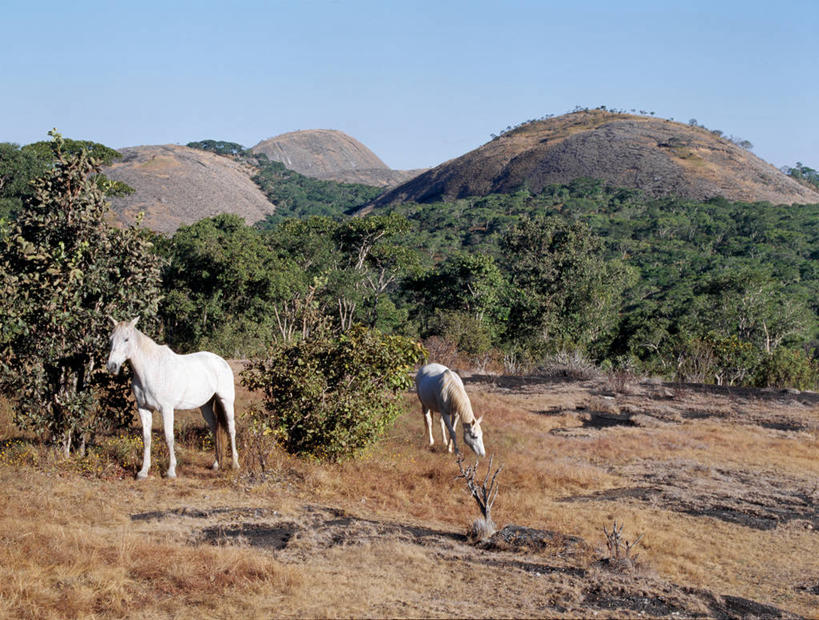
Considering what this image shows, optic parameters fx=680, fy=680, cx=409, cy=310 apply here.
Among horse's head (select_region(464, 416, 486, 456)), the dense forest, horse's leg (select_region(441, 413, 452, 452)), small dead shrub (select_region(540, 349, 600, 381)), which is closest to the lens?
horse's head (select_region(464, 416, 486, 456))

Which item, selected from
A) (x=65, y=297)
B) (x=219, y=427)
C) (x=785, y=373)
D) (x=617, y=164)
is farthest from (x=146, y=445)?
(x=617, y=164)

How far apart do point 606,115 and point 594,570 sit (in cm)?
17529

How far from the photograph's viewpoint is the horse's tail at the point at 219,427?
11.9 meters

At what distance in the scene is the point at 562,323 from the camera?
40781 mm

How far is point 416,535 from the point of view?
9.19 metres

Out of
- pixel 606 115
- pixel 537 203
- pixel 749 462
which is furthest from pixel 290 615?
pixel 606 115

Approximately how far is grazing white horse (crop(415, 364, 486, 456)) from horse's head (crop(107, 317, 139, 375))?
21.4 feet

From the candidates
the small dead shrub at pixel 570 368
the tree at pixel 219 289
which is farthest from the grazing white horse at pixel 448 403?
the tree at pixel 219 289

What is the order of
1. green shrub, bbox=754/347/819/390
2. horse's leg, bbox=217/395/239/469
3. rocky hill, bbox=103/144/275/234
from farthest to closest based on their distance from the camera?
rocky hill, bbox=103/144/275/234
green shrub, bbox=754/347/819/390
horse's leg, bbox=217/395/239/469

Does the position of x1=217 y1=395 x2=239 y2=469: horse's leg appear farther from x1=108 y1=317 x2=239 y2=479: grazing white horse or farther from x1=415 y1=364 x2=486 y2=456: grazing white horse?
x1=415 y1=364 x2=486 y2=456: grazing white horse

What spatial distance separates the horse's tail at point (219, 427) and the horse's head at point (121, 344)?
1891 mm

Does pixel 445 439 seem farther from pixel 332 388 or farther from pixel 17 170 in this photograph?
pixel 17 170

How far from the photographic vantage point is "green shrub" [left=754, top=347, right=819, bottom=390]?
2759cm

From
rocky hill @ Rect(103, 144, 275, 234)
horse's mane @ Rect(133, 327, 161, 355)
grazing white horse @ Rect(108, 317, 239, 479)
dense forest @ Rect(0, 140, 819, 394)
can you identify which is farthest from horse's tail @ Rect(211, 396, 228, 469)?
rocky hill @ Rect(103, 144, 275, 234)
